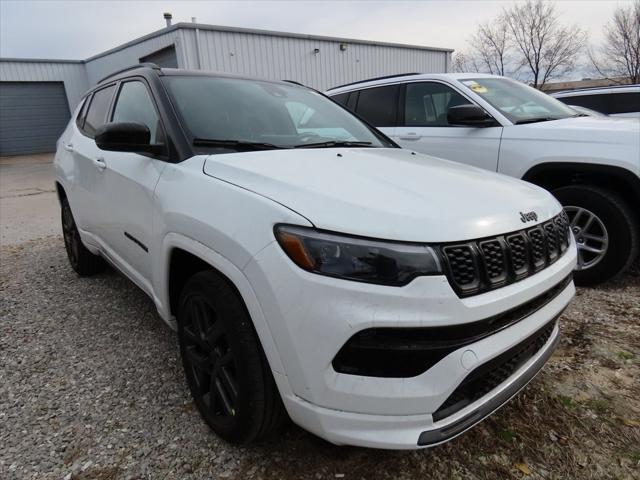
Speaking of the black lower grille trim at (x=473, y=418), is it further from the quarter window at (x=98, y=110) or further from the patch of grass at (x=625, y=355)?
the quarter window at (x=98, y=110)

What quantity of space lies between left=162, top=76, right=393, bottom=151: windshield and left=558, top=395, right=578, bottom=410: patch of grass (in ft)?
5.64

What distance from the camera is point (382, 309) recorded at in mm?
1403

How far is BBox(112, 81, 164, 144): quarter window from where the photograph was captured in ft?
7.98

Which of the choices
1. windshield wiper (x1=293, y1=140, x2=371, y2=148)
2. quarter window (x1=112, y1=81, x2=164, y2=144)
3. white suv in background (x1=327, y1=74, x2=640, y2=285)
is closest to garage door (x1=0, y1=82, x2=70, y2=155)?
white suv in background (x1=327, y1=74, x2=640, y2=285)

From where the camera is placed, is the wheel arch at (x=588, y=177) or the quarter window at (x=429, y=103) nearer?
the wheel arch at (x=588, y=177)

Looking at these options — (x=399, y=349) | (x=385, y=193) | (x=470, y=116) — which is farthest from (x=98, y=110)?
Result: (x=399, y=349)

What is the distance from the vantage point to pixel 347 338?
4.61 ft

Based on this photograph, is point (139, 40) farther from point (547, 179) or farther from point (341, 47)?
point (547, 179)

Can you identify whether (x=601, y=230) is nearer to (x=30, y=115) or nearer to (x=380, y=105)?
(x=380, y=105)

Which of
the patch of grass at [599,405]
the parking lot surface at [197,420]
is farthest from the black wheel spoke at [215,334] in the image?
the patch of grass at [599,405]

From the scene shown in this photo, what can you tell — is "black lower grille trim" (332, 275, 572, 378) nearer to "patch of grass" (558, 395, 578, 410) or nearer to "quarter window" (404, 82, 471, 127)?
"patch of grass" (558, 395, 578, 410)

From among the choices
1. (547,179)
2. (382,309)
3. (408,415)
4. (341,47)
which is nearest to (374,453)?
(408,415)

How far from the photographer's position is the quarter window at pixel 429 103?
4543 millimetres

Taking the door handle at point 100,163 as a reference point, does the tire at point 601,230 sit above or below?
below
